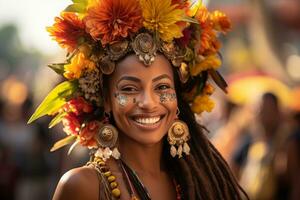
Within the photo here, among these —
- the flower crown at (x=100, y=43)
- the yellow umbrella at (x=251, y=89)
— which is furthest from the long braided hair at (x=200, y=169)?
the yellow umbrella at (x=251, y=89)

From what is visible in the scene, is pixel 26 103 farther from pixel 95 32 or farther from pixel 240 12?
pixel 240 12

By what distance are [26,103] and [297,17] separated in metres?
17.9

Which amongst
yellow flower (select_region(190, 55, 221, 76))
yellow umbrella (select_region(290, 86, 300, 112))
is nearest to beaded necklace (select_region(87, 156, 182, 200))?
yellow flower (select_region(190, 55, 221, 76))

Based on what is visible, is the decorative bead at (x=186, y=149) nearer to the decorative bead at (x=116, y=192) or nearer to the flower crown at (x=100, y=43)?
the flower crown at (x=100, y=43)

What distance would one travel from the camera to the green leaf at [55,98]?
21.4 feet

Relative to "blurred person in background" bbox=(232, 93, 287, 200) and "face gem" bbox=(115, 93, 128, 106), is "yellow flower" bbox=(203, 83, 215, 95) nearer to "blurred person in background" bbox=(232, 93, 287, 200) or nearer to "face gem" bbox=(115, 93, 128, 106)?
"face gem" bbox=(115, 93, 128, 106)

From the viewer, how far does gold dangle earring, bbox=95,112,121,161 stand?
21.1 ft

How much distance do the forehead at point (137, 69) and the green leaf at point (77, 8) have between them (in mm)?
377

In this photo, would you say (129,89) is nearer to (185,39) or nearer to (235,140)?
(185,39)

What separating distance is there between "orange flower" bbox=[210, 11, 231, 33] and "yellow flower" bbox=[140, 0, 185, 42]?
15.7 inches

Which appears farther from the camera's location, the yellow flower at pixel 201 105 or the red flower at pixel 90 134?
the yellow flower at pixel 201 105

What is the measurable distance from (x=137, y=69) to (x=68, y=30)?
1.52ft

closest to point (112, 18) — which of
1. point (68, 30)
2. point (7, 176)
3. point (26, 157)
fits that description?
point (68, 30)

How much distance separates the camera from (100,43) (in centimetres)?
645
